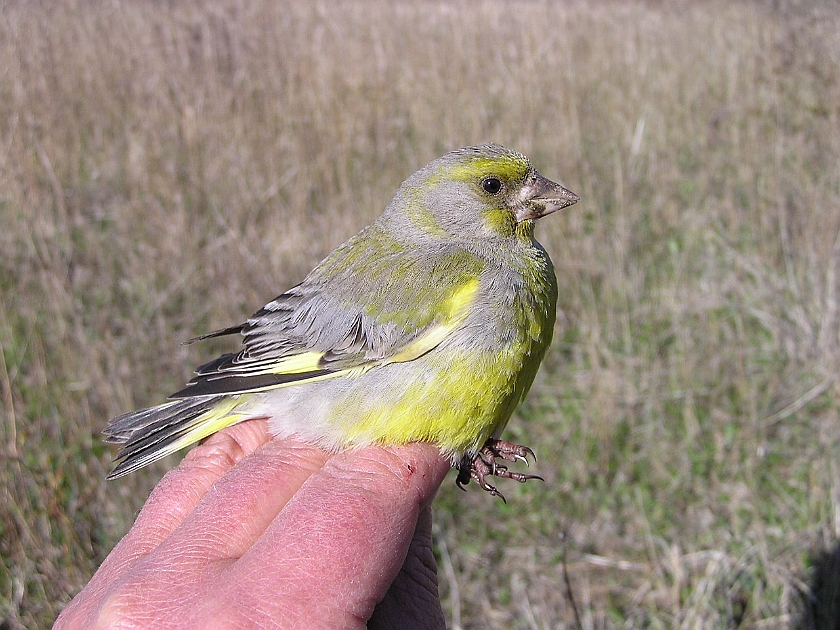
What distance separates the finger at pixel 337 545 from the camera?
1313mm

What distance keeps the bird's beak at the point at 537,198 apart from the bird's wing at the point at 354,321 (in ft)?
1.00

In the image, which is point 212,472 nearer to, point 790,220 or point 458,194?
point 458,194

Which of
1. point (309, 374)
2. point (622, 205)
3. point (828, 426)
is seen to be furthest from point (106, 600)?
point (622, 205)

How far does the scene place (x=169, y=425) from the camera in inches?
83.1

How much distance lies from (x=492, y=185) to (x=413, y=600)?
1311mm

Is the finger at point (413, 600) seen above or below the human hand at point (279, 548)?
below

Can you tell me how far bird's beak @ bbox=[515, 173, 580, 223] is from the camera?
240cm

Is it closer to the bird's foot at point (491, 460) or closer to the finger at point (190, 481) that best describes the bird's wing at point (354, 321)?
the finger at point (190, 481)

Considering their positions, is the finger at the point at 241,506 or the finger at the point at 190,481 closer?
the finger at the point at 241,506

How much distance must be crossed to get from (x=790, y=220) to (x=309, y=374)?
9.72ft

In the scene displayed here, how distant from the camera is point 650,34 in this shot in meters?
6.85

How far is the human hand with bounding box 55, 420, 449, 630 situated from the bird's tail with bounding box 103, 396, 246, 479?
84 millimetres

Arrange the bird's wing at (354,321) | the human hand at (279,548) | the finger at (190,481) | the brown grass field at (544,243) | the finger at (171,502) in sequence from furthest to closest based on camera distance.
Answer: the brown grass field at (544,243) → the bird's wing at (354,321) → the finger at (190,481) → the finger at (171,502) → the human hand at (279,548)

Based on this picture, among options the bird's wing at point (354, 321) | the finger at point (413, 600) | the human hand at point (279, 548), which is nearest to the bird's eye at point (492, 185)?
the bird's wing at point (354, 321)
